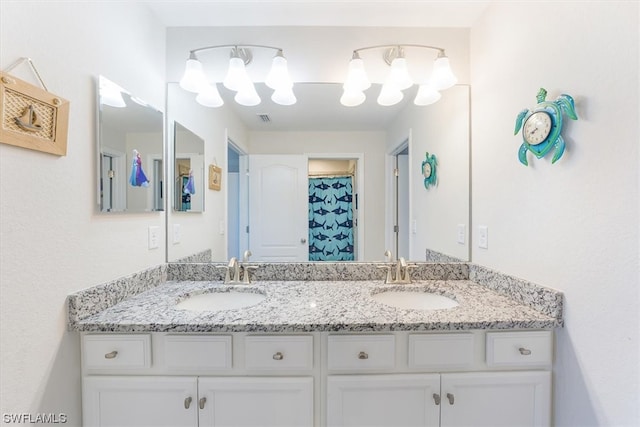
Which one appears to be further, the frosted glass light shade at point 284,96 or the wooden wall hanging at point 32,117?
the frosted glass light shade at point 284,96

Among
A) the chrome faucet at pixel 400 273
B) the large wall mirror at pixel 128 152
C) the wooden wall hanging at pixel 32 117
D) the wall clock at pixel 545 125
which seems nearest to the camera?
the wooden wall hanging at pixel 32 117

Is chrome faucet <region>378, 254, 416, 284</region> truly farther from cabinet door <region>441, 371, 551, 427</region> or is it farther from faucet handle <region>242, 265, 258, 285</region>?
faucet handle <region>242, 265, 258, 285</region>

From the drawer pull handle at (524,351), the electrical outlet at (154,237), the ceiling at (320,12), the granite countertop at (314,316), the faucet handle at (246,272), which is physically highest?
the ceiling at (320,12)

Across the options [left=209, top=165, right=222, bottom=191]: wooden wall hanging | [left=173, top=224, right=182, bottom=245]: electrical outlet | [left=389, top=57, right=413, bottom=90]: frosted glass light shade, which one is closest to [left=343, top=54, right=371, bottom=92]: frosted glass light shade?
[left=389, top=57, right=413, bottom=90]: frosted glass light shade

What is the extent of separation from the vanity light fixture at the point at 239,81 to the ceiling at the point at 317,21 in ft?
0.16

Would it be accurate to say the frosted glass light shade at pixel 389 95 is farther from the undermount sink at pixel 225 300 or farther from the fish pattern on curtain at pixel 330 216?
the undermount sink at pixel 225 300

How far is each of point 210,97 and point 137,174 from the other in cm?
57

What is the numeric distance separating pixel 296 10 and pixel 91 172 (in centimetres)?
121

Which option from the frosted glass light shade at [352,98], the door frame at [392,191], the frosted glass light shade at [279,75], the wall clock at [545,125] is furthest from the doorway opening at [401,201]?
the frosted glass light shade at [279,75]

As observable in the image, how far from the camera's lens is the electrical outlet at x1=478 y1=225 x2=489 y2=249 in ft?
4.72

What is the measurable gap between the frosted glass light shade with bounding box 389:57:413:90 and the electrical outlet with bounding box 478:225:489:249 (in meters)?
0.84

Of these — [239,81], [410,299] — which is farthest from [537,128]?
[239,81]

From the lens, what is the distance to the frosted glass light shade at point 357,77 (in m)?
1.47

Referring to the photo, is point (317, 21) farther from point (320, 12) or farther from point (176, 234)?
point (176, 234)
